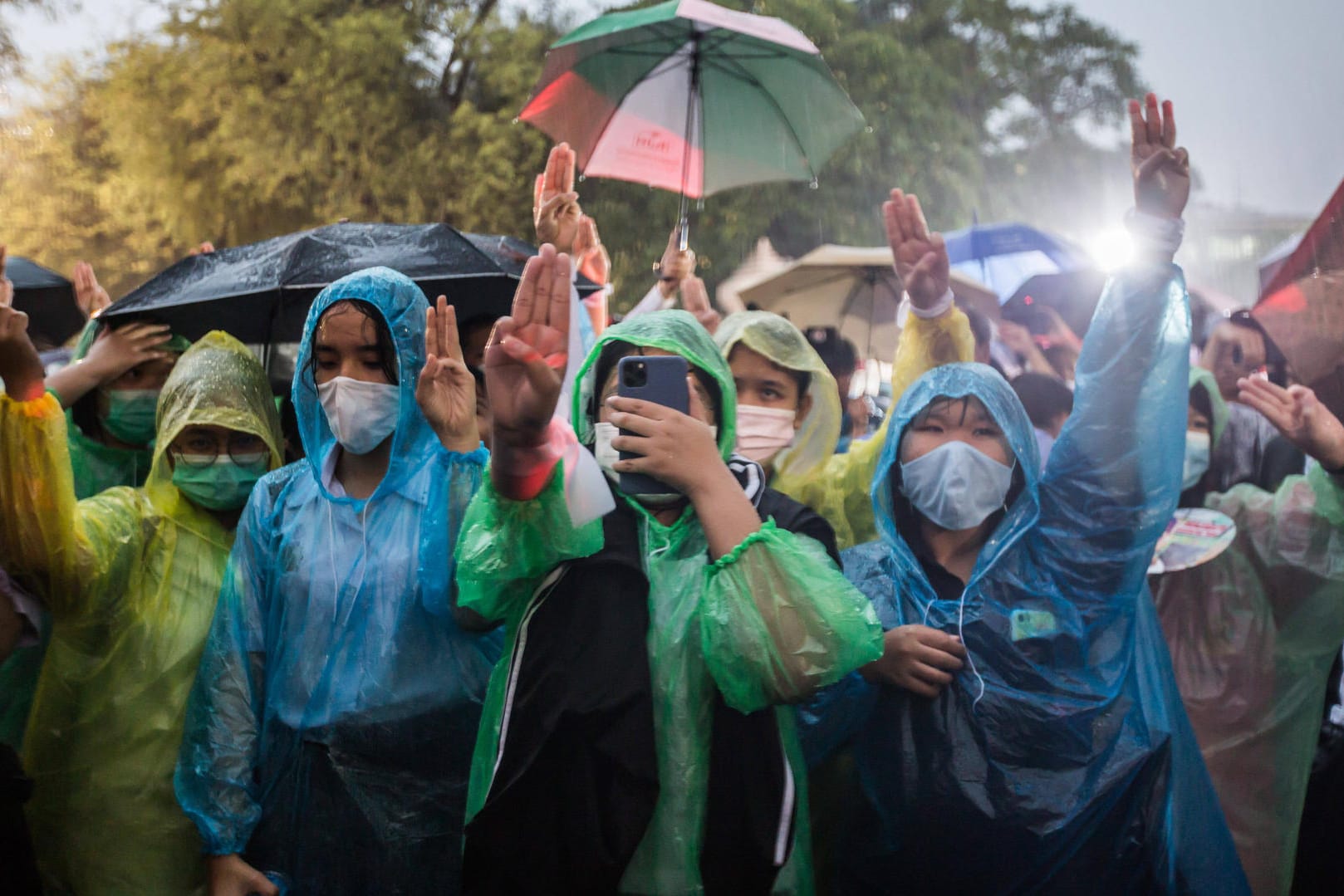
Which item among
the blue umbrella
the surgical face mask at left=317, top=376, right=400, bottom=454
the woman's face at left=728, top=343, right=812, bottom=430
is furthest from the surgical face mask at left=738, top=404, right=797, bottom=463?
the blue umbrella

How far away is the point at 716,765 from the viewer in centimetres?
195

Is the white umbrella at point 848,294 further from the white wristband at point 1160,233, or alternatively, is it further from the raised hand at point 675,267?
the white wristband at point 1160,233

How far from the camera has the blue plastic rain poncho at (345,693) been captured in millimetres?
2322

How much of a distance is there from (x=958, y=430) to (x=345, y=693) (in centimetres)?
147

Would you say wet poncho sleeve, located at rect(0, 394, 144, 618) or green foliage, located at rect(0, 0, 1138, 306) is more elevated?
green foliage, located at rect(0, 0, 1138, 306)

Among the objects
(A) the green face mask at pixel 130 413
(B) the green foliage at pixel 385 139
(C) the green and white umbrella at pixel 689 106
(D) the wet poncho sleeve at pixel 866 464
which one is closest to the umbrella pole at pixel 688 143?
(C) the green and white umbrella at pixel 689 106

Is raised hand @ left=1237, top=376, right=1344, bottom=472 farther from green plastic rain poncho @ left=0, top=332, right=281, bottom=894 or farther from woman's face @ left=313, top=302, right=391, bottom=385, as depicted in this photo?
green plastic rain poncho @ left=0, top=332, right=281, bottom=894

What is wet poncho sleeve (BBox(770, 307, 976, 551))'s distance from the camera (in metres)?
3.22

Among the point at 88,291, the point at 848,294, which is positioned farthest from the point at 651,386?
the point at 848,294

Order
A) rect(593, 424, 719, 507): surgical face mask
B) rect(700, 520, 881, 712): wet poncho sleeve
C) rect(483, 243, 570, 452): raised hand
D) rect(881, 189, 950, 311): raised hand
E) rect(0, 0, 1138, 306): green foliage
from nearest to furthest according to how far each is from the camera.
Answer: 1. rect(483, 243, 570, 452): raised hand
2. rect(700, 520, 881, 712): wet poncho sleeve
3. rect(593, 424, 719, 507): surgical face mask
4. rect(881, 189, 950, 311): raised hand
5. rect(0, 0, 1138, 306): green foliage

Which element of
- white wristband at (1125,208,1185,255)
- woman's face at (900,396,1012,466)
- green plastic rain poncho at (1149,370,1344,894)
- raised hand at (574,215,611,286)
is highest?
white wristband at (1125,208,1185,255)

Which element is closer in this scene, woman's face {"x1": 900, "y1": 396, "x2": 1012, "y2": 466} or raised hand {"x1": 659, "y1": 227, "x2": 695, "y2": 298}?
woman's face {"x1": 900, "y1": 396, "x2": 1012, "y2": 466}

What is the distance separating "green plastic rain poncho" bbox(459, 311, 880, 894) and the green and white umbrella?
2.51 m

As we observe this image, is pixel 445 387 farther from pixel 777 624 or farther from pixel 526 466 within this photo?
pixel 777 624
